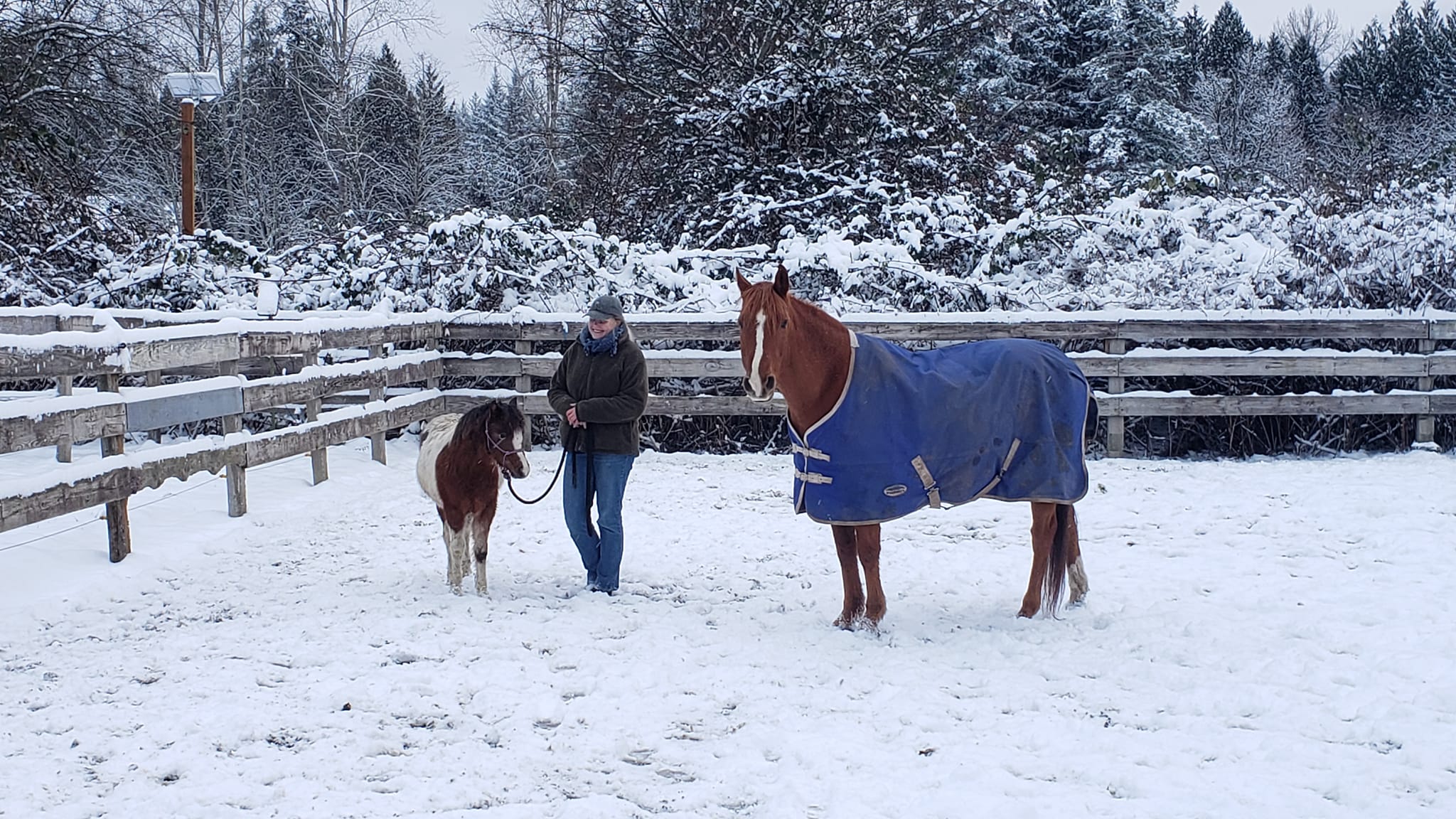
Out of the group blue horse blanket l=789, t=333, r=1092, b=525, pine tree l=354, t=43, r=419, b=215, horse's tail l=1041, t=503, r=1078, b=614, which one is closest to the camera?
blue horse blanket l=789, t=333, r=1092, b=525

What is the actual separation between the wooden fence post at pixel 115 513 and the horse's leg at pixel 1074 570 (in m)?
5.10

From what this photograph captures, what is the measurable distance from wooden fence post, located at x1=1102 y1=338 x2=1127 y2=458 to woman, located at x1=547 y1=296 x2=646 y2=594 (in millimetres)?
5672

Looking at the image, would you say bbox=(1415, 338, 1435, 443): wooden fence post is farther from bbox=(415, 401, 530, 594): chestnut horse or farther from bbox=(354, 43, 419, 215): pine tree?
bbox=(354, 43, 419, 215): pine tree

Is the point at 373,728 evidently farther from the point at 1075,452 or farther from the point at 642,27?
the point at 642,27

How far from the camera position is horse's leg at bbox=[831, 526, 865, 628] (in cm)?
512

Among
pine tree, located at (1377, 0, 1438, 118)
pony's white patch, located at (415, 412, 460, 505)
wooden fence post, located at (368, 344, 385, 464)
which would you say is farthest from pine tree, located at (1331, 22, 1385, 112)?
pony's white patch, located at (415, 412, 460, 505)

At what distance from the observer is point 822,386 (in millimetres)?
5078

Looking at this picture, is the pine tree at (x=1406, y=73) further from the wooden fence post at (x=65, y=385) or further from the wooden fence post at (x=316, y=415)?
the wooden fence post at (x=65, y=385)

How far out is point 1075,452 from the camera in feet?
17.3

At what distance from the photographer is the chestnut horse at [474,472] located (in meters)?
5.61

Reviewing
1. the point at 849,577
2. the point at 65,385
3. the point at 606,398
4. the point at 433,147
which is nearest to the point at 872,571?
the point at 849,577

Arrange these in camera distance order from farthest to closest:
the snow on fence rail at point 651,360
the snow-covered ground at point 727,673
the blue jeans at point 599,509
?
1. the snow on fence rail at point 651,360
2. the blue jeans at point 599,509
3. the snow-covered ground at point 727,673

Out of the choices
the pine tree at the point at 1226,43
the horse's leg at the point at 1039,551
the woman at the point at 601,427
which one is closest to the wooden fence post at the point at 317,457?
the woman at the point at 601,427

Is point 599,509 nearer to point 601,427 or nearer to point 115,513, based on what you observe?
point 601,427
